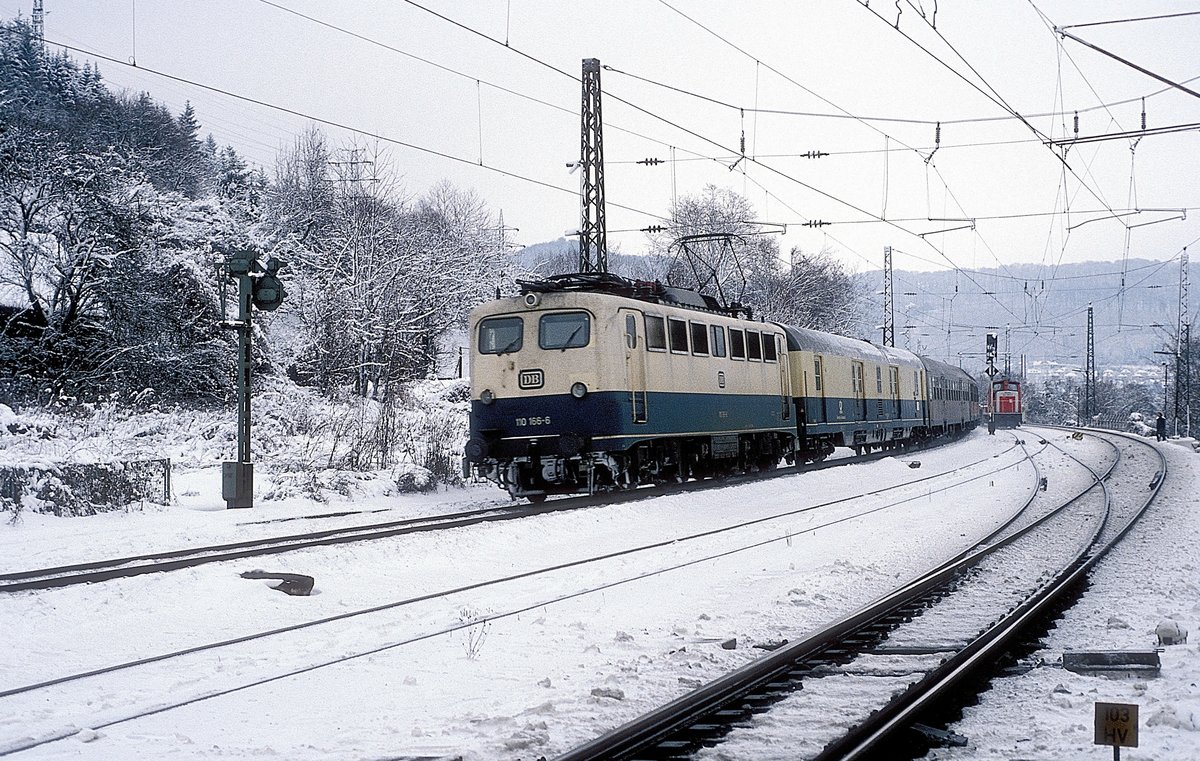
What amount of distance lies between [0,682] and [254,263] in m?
9.81

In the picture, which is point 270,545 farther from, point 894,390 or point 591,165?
point 894,390

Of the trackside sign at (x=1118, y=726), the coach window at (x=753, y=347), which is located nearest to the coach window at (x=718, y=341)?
the coach window at (x=753, y=347)

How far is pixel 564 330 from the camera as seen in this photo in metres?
17.0

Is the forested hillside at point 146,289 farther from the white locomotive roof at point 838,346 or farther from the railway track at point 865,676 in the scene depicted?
the railway track at point 865,676

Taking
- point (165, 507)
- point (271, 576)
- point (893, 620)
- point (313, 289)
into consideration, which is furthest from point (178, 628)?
point (313, 289)

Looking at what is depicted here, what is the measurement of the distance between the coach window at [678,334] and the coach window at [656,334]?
22 centimetres

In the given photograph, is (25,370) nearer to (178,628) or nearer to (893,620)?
(178,628)

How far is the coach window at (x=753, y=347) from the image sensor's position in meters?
22.5

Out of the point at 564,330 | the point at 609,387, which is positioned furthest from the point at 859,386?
the point at 564,330

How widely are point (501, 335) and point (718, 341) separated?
16.8 ft

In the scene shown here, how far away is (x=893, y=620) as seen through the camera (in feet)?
27.5

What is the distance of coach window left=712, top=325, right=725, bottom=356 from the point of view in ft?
68.0

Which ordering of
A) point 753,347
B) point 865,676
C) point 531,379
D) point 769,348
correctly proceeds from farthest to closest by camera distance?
1. point 769,348
2. point 753,347
3. point 531,379
4. point 865,676

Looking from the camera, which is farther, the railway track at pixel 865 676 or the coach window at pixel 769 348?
the coach window at pixel 769 348
